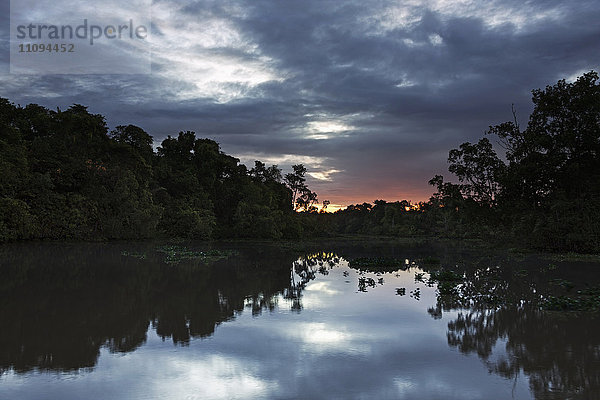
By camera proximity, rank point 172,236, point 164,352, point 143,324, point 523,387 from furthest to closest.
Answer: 1. point 172,236
2. point 143,324
3. point 164,352
4. point 523,387

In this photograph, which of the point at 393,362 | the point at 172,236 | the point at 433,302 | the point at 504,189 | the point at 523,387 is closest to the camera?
the point at 523,387

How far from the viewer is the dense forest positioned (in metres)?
31.6

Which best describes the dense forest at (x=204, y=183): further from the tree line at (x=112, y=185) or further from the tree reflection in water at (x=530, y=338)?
the tree reflection in water at (x=530, y=338)

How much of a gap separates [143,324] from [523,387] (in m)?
8.34

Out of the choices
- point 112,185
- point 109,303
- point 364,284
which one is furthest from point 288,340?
point 112,185

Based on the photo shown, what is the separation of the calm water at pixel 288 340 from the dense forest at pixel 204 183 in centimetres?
1703

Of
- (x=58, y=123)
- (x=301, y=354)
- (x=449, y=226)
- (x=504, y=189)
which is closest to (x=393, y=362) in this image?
(x=301, y=354)

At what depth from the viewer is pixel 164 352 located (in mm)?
8062

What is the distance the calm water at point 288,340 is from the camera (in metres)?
6.32

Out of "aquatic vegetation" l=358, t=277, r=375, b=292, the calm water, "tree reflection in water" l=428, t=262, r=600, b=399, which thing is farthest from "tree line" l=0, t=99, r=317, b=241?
"tree reflection in water" l=428, t=262, r=600, b=399

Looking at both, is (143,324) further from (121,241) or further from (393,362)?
(121,241)

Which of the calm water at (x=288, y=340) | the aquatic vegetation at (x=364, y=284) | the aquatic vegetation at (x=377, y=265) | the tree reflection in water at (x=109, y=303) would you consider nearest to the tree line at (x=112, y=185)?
the tree reflection in water at (x=109, y=303)

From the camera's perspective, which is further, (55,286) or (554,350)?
(55,286)

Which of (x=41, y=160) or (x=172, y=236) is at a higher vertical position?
(x=41, y=160)
